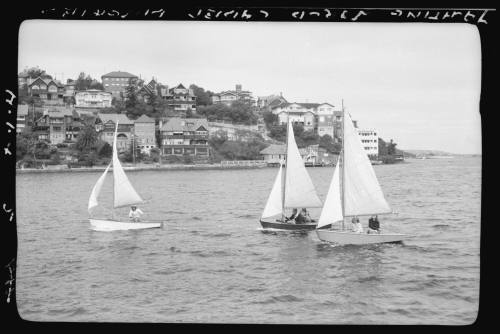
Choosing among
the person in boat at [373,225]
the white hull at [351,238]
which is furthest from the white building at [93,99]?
the person in boat at [373,225]

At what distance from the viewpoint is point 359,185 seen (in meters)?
9.88

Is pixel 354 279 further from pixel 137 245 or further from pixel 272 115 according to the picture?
pixel 137 245

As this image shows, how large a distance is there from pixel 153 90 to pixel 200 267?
269 centimetres

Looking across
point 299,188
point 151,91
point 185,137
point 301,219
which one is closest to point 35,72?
point 151,91

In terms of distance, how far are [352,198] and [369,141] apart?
5.18ft

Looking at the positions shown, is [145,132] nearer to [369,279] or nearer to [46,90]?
[46,90]

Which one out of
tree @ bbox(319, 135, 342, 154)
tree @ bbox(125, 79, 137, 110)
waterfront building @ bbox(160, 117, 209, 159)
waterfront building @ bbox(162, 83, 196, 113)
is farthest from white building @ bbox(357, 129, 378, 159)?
tree @ bbox(125, 79, 137, 110)

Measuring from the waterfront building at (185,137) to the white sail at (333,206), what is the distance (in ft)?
7.77

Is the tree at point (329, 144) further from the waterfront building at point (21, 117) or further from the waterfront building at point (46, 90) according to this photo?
the waterfront building at point (21, 117)

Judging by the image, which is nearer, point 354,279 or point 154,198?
point 354,279

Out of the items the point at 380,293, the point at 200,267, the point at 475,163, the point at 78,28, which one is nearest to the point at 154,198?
the point at 200,267

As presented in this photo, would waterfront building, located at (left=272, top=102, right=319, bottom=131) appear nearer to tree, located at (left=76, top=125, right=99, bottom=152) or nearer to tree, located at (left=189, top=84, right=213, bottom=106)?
tree, located at (left=189, top=84, right=213, bottom=106)

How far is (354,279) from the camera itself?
7820 mm

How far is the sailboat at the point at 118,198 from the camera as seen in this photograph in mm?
9141
